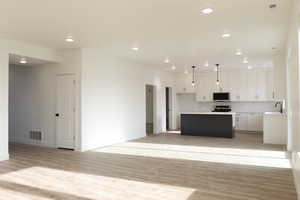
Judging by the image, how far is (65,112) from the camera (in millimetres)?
6727

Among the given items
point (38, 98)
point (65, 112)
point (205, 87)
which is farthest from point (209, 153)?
point (205, 87)

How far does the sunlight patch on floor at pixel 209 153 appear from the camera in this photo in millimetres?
5141

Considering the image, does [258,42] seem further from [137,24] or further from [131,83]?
[131,83]

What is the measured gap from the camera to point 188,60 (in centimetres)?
845

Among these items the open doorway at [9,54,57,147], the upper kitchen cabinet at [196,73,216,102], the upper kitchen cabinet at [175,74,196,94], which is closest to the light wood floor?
the open doorway at [9,54,57,147]

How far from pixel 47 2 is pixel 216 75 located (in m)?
8.78

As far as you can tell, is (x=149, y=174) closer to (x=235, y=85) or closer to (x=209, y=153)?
(x=209, y=153)

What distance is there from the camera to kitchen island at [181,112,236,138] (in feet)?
28.9

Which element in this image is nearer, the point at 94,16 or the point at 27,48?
the point at 94,16

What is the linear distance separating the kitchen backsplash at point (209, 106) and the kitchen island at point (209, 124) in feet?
8.02

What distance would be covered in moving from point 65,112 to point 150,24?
3.58 meters

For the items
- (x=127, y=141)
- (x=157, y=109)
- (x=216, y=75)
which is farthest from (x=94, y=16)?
(x=216, y=75)

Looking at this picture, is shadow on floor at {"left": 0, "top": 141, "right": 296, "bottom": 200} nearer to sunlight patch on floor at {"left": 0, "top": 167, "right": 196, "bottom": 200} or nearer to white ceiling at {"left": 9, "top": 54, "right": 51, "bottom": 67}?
sunlight patch on floor at {"left": 0, "top": 167, "right": 196, "bottom": 200}

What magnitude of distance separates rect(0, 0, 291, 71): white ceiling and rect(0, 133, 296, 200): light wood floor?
2679 mm
